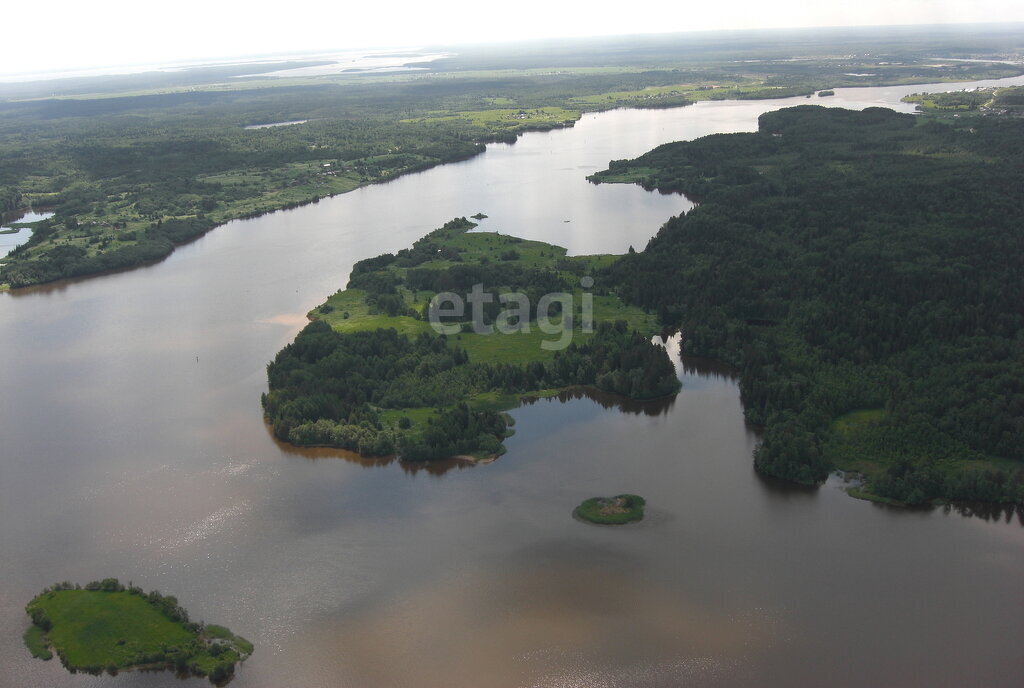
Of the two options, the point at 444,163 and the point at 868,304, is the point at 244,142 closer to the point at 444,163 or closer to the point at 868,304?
the point at 444,163

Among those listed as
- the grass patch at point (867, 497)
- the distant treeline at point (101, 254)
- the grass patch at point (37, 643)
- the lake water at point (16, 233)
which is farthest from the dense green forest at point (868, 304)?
the lake water at point (16, 233)

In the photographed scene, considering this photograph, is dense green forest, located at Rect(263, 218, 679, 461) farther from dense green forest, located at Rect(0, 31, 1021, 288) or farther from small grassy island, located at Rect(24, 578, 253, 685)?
dense green forest, located at Rect(0, 31, 1021, 288)

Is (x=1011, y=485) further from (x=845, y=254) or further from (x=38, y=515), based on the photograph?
(x=38, y=515)

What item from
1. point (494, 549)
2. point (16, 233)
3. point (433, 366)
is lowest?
point (494, 549)

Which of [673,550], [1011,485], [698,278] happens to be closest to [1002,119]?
[698,278]
